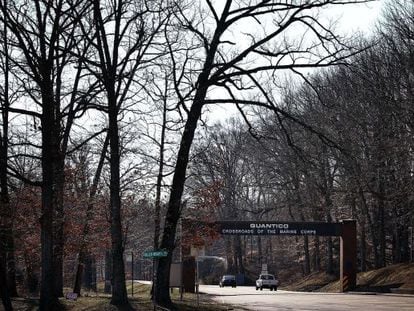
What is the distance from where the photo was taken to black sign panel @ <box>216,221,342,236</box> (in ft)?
164

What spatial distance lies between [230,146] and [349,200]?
1903 cm

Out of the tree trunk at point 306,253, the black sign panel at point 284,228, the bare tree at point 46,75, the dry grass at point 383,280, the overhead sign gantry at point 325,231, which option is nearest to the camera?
the bare tree at point 46,75

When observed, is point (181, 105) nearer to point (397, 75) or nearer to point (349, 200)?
point (397, 75)

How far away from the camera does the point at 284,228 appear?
167 feet

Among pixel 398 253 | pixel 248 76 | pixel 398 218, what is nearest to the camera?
pixel 248 76

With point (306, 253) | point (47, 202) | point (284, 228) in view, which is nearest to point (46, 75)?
point (47, 202)

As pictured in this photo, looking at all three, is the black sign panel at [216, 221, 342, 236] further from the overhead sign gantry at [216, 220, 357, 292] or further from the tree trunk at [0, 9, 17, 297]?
the tree trunk at [0, 9, 17, 297]

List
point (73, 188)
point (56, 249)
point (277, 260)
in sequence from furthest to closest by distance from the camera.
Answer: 1. point (277, 260)
2. point (73, 188)
3. point (56, 249)

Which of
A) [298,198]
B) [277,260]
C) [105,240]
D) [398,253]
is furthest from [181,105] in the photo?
[277,260]

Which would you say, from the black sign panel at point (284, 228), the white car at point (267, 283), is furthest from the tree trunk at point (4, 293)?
the white car at point (267, 283)

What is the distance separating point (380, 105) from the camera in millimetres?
43844

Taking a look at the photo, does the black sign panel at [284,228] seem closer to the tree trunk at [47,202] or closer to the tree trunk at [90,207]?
the tree trunk at [90,207]

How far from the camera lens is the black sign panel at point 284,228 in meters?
50.1

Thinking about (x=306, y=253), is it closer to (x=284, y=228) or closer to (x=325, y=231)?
(x=325, y=231)
